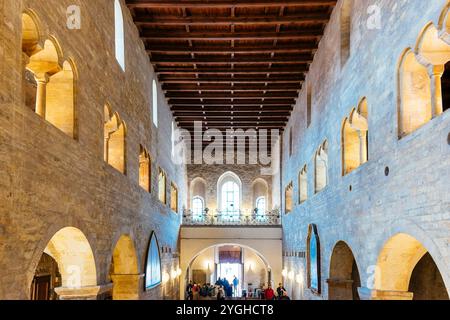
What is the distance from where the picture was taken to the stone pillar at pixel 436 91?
6871 mm

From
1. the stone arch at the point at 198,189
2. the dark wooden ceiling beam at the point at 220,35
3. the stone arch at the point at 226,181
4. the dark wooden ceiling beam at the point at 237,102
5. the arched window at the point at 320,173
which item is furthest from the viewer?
the stone arch at the point at 198,189

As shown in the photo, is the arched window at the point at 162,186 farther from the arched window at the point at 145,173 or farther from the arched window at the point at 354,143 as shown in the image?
the arched window at the point at 354,143

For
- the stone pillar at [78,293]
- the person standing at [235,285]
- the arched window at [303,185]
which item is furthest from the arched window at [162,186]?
the person standing at [235,285]

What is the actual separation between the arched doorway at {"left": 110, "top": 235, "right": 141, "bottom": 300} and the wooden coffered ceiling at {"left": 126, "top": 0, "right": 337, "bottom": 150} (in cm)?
552

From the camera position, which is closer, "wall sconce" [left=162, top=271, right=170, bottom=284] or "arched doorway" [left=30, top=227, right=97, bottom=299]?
"arched doorway" [left=30, top=227, right=97, bottom=299]

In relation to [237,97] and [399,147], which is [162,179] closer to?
[237,97]

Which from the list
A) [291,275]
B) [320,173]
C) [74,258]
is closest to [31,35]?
[74,258]

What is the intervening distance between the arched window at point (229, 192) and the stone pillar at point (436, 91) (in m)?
22.9

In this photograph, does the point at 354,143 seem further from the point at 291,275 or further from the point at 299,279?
the point at 291,275

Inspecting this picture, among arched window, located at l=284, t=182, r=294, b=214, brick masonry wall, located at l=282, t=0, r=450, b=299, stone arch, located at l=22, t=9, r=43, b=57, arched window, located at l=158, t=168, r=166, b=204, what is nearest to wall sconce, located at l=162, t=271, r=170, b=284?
arched window, located at l=158, t=168, r=166, b=204

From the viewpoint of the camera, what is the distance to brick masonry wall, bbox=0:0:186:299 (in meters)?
5.75

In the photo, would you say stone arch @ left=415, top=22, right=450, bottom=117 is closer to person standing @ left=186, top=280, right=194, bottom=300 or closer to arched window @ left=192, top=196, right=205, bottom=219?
person standing @ left=186, top=280, right=194, bottom=300
